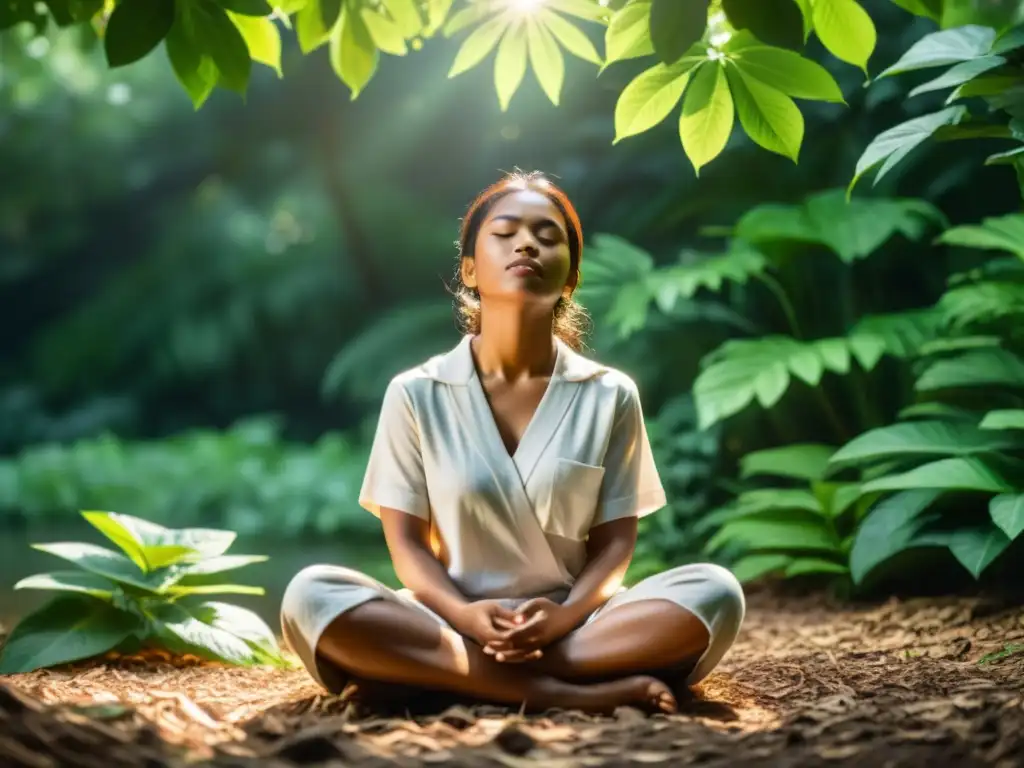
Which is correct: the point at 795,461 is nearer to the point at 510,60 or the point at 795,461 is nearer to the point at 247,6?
the point at 510,60

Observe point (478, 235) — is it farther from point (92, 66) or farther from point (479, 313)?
point (92, 66)

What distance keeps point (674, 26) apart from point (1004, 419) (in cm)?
197

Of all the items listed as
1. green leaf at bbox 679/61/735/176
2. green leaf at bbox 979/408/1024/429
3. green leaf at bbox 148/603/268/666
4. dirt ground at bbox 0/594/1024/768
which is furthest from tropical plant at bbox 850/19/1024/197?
green leaf at bbox 148/603/268/666

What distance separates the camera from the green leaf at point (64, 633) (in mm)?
2498

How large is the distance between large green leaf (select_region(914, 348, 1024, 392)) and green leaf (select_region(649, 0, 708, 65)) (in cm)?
216

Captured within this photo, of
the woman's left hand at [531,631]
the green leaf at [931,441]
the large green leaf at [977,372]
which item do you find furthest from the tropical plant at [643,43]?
the large green leaf at [977,372]

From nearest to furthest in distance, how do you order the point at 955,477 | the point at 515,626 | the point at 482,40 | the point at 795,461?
1. the point at 515,626
2. the point at 482,40
3. the point at 955,477
4. the point at 795,461

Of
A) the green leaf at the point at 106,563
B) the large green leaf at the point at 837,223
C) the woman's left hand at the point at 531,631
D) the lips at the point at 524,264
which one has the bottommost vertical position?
the woman's left hand at the point at 531,631

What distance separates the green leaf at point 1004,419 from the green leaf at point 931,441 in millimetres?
142

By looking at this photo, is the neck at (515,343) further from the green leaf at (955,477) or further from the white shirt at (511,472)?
the green leaf at (955,477)

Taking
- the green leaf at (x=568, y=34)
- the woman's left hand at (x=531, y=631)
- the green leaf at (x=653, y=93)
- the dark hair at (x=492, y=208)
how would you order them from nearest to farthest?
the green leaf at (x=653, y=93)
the woman's left hand at (x=531, y=631)
the green leaf at (x=568, y=34)
the dark hair at (x=492, y=208)

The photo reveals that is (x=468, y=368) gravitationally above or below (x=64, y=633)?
above

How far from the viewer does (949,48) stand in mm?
2145

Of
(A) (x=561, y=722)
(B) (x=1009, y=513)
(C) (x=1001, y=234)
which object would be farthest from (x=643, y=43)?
(C) (x=1001, y=234)
